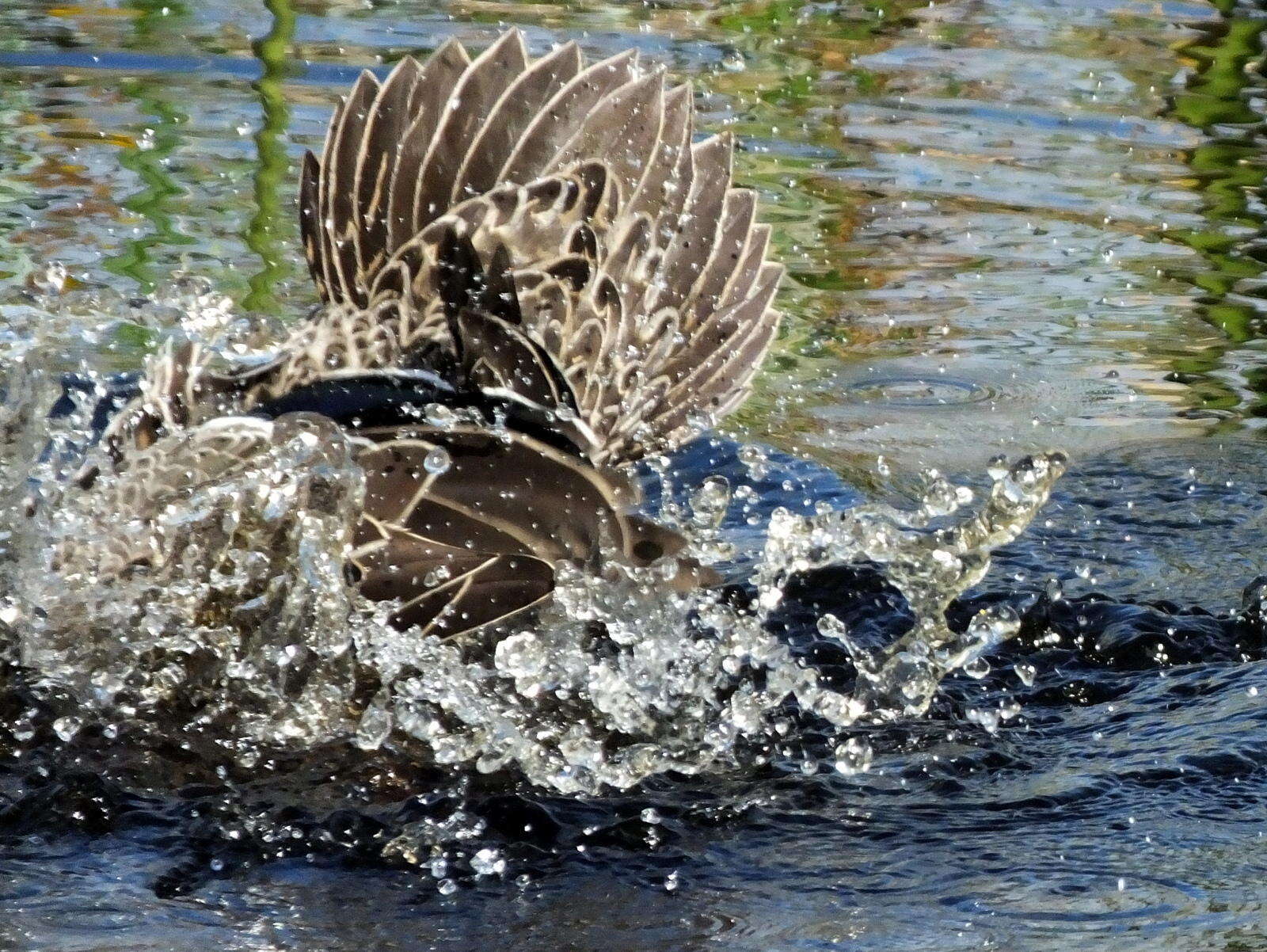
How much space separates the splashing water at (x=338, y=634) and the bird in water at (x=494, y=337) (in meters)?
0.07

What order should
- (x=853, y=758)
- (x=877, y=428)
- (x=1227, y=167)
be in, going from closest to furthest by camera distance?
1. (x=853, y=758)
2. (x=877, y=428)
3. (x=1227, y=167)

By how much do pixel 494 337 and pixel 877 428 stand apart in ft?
6.74

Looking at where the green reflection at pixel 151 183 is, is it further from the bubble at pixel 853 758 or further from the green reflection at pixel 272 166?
the bubble at pixel 853 758

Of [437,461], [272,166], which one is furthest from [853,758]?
[272,166]

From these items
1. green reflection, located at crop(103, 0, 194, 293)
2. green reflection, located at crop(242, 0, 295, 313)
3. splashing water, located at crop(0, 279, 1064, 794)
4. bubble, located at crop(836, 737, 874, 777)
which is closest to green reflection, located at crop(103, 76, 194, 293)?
green reflection, located at crop(103, 0, 194, 293)

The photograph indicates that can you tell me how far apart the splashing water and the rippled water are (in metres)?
0.11

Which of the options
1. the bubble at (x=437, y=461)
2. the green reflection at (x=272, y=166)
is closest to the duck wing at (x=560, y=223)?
the bubble at (x=437, y=461)

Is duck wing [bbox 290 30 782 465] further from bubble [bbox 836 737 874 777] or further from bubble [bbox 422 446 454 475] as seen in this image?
bubble [bbox 836 737 874 777]

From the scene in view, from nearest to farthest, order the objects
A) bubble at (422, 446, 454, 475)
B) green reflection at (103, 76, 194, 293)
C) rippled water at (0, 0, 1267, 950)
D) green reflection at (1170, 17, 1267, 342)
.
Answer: rippled water at (0, 0, 1267, 950) → bubble at (422, 446, 454, 475) → green reflection at (103, 76, 194, 293) → green reflection at (1170, 17, 1267, 342)

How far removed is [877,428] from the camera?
5.46m

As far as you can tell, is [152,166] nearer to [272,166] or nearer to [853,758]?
[272,166]

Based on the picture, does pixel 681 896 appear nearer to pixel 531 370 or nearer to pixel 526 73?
pixel 531 370

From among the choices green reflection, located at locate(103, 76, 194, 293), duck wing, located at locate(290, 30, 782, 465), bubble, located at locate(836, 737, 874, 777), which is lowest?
bubble, located at locate(836, 737, 874, 777)

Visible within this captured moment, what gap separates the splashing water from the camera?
11.4 feet
